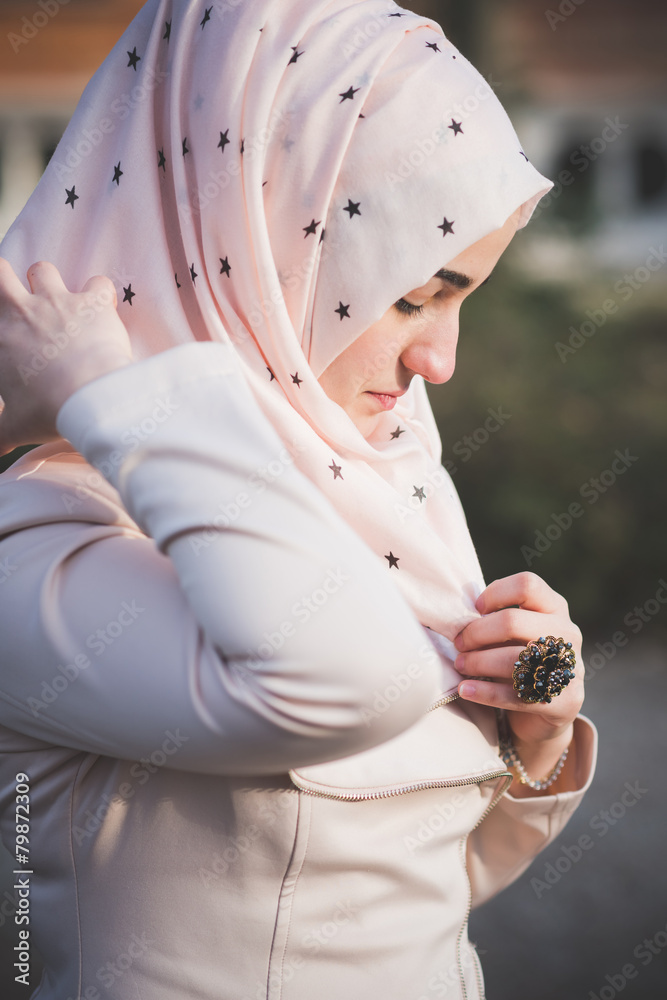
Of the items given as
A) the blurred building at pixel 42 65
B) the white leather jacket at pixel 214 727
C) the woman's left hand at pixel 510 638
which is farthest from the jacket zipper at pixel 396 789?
the blurred building at pixel 42 65

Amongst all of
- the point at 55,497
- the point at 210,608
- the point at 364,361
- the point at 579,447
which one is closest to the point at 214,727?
the point at 210,608

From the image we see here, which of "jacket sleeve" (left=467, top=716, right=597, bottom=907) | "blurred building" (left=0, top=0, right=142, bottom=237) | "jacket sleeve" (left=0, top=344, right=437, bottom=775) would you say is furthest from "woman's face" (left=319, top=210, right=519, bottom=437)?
"blurred building" (left=0, top=0, right=142, bottom=237)

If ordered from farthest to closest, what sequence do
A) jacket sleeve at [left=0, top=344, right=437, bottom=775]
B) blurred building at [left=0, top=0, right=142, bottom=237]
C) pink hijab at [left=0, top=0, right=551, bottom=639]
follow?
blurred building at [left=0, top=0, right=142, bottom=237] < pink hijab at [left=0, top=0, right=551, bottom=639] < jacket sleeve at [left=0, top=344, right=437, bottom=775]

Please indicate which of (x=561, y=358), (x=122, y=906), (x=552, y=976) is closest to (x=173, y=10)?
(x=122, y=906)

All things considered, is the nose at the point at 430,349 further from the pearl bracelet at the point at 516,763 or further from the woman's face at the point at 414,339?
the pearl bracelet at the point at 516,763

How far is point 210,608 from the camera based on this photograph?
0.78m

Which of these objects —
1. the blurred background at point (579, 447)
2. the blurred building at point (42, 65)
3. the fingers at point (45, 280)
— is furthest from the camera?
the blurred building at point (42, 65)

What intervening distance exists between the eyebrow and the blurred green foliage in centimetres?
386

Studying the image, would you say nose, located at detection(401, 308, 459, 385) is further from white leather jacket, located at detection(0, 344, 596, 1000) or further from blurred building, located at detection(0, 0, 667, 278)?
blurred building, located at detection(0, 0, 667, 278)

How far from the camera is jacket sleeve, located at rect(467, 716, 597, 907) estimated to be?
1452 mm

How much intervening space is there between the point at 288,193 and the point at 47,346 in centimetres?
45

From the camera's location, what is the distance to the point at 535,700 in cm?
117

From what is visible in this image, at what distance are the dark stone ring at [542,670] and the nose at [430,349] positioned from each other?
1.36ft

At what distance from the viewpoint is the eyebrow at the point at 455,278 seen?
48.7 inches
